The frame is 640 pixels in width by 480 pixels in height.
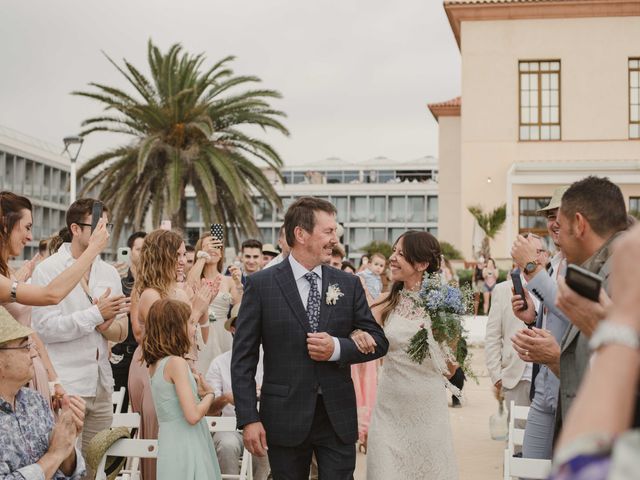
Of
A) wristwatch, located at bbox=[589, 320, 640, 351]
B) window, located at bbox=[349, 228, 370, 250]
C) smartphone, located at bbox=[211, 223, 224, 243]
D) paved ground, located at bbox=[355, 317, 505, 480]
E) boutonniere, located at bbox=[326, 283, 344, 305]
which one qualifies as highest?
window, located at bbox=[349, 228, 370, 250]

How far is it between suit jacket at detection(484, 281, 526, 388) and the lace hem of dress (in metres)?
1.58

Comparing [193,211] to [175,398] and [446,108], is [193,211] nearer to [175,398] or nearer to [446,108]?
[446,108]

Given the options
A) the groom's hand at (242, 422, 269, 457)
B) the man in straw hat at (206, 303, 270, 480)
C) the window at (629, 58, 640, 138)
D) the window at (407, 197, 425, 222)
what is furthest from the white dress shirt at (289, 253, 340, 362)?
the window at (407, 197, 425, 222)

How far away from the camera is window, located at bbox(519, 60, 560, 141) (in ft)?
112

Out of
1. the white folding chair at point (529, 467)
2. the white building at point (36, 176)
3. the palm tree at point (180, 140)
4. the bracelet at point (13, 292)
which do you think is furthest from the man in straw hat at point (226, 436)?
the white building at point (36, 176)

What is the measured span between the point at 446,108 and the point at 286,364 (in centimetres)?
3919

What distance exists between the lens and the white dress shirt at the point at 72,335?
5.61 m

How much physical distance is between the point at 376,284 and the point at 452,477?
7992 mm

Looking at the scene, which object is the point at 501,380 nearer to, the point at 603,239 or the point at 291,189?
the point at 603,239

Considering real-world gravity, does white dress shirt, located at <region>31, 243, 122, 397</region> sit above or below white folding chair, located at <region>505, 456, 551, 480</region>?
above

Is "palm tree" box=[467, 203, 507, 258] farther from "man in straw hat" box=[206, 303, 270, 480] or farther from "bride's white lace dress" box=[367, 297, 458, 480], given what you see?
"bride's white lace dress" box=[367, 297, 458, 480]

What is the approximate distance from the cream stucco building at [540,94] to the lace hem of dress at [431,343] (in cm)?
2770

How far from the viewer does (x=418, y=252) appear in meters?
5.95

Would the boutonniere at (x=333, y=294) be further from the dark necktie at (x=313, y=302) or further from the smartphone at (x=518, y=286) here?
the smartphone at (x=518, y=286)
